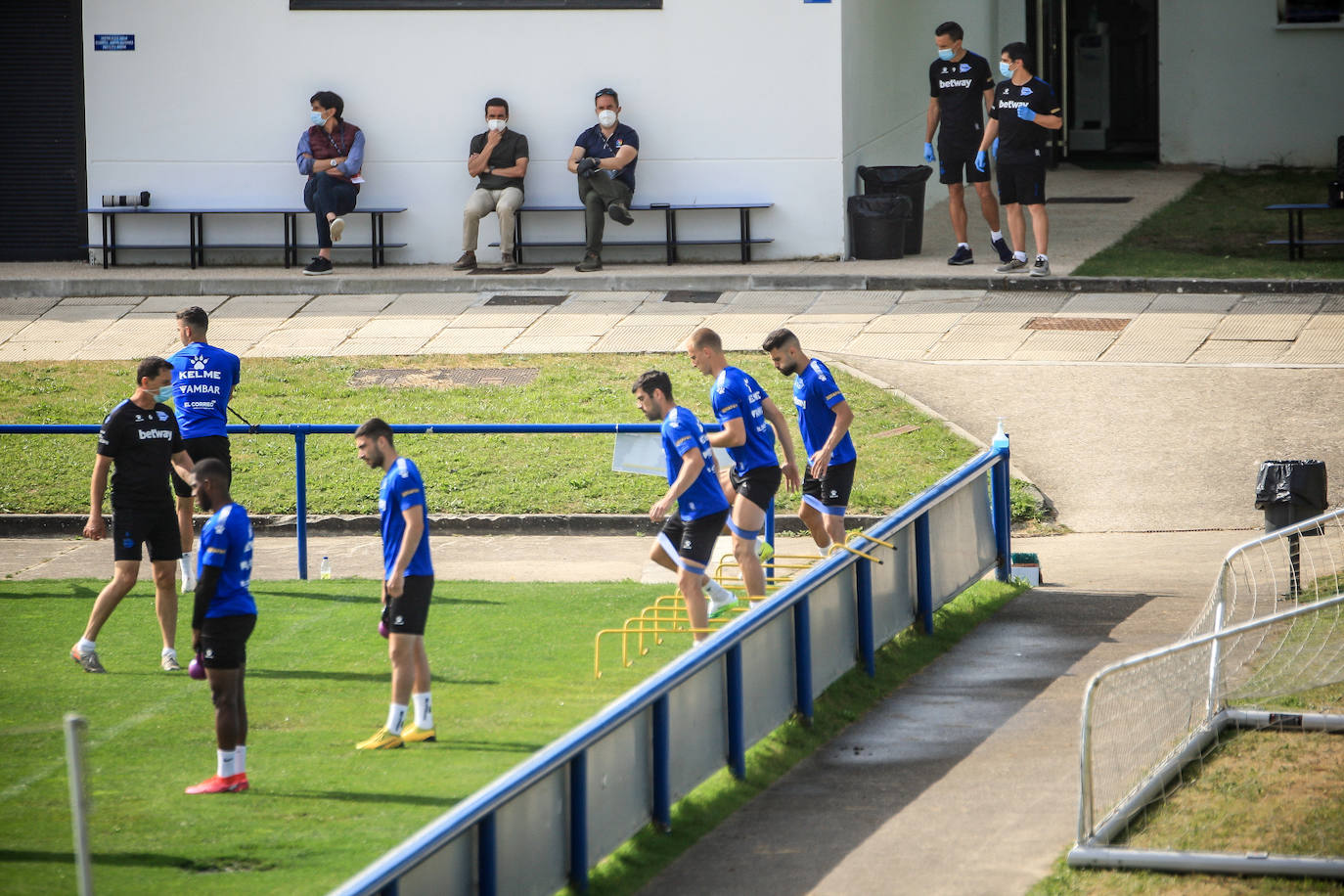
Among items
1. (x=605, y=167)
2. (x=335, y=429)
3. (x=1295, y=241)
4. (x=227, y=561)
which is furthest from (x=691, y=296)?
(x=227, y=561)

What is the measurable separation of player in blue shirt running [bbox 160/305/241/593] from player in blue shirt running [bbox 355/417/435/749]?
3.44 m

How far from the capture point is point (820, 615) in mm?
9234

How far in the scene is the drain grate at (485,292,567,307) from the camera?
19516 mm

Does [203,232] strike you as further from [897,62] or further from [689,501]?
[689,501]

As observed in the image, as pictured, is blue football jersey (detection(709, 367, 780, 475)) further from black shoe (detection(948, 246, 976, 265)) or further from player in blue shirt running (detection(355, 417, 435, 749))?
black shoe (detection(948, 246, 976, 265))

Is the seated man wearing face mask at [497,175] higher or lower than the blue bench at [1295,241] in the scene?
higher

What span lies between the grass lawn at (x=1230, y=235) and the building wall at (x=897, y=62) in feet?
11.4

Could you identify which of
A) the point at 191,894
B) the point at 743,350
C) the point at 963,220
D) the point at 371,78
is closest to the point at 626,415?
the point at 743,350

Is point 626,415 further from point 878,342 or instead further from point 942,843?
point 942,843

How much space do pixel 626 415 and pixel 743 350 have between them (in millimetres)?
1887

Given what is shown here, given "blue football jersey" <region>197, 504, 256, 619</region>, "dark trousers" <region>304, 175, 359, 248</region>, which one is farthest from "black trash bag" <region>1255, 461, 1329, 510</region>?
"dark trousers" <region>304, 175, 359, 248</region>

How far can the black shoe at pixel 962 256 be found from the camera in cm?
2002

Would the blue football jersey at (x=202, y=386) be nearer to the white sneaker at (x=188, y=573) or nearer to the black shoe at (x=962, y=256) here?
the white sneaker at (x=188, y=573)

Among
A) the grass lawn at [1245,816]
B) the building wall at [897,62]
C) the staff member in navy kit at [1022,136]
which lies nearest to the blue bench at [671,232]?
the building wall at [897,62]
